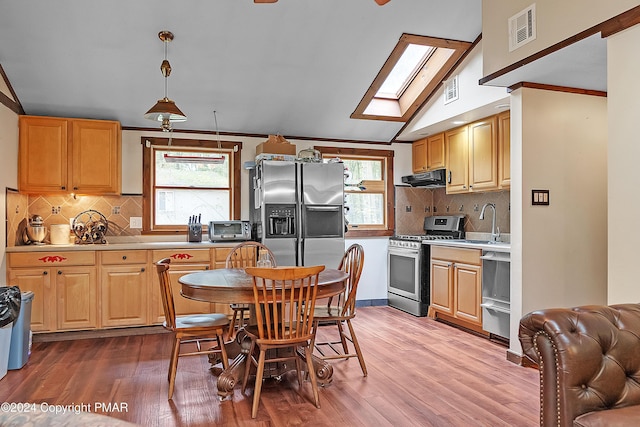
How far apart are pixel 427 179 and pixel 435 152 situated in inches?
14.8

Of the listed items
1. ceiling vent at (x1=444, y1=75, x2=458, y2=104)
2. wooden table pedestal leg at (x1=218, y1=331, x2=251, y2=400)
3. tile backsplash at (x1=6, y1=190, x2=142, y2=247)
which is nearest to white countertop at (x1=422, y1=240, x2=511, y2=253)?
ceiling vent at (x1=444, y1=75, x2=458, y2=104)

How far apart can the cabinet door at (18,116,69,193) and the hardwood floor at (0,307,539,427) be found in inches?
61.2

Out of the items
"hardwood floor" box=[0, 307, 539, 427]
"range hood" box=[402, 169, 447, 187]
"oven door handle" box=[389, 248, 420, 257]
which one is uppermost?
"range hood" box=[402, 169, 447, 187]

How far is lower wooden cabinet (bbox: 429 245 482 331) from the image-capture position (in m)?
4.36

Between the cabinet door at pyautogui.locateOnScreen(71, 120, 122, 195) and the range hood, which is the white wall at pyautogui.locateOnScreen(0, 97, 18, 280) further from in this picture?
the range hood

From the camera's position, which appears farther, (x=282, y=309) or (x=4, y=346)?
(x=4, y=346)

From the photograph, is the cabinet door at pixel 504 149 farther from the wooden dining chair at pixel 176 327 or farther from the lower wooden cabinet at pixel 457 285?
the wooden dining chair at pixel 176 327

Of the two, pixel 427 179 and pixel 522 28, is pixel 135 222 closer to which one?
pixel 427 179

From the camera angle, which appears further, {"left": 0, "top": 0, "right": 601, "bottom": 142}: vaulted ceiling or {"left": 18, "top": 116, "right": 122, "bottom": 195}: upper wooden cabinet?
{"left": 18, "top": 116, "right": 122, "bottom": 195}: upper wooden cabinet

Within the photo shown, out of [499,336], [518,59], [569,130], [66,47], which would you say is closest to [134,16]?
[66,47]

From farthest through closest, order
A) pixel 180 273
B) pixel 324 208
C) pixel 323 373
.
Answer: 1. pixel 324 208
2. pixel 180 273
3. pixel 323 373

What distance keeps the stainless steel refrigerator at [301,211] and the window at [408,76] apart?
99cm

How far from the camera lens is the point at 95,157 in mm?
4621

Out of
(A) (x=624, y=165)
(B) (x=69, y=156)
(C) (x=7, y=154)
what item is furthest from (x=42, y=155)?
(A) (x=624, y=165)
